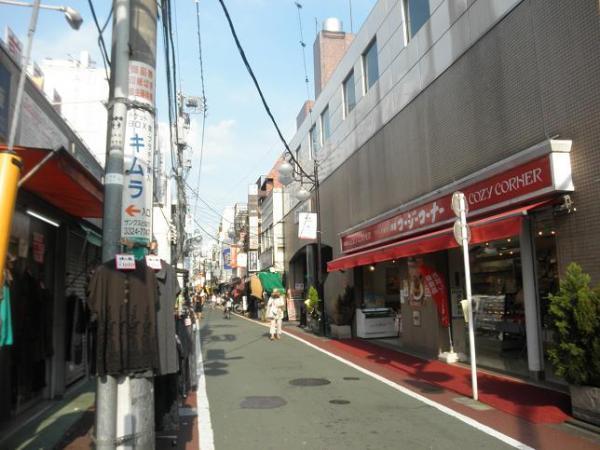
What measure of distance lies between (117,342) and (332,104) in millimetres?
19812

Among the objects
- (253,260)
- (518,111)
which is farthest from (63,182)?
(253,260)

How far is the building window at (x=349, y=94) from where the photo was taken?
19.8 m

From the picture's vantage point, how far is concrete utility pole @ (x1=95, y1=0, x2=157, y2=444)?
3953 mm

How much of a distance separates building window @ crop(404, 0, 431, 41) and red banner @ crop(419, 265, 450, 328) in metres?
6.55

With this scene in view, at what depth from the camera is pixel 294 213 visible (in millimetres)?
32094

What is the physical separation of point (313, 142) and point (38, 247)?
19.6 metres

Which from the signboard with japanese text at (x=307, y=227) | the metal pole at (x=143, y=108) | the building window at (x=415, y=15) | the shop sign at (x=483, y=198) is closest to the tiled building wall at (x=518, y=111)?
the shop sign at (x=483, y=198)

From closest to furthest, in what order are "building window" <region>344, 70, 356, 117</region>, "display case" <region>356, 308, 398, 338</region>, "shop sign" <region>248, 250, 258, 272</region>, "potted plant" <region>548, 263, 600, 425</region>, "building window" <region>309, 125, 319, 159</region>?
"potted plant" <region>548, 263, 600, 425</region> → "display case" <region>356, 308, 398, 338</region> → "building window" <region>344, 70, 356, 117</region> → "building window" <region>309, 125, 319, 159</region> → "shop sign" <region>248, 250, 258, 272</region>

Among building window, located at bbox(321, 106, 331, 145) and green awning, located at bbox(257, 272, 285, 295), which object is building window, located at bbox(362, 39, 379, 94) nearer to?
building window, located at bbox(321, 106, 331, 145)

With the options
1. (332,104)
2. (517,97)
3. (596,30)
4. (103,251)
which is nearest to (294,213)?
(332,104)

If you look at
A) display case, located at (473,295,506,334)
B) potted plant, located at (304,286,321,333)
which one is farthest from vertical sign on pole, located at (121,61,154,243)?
potted plant, located at (304,286,321,333)

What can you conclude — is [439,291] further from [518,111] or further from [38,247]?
[38,247]

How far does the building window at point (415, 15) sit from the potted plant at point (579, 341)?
8.98m

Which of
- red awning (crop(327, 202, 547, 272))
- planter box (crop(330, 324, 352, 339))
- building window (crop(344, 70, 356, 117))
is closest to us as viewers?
red awning (crop(327, 202, 547, 272))
